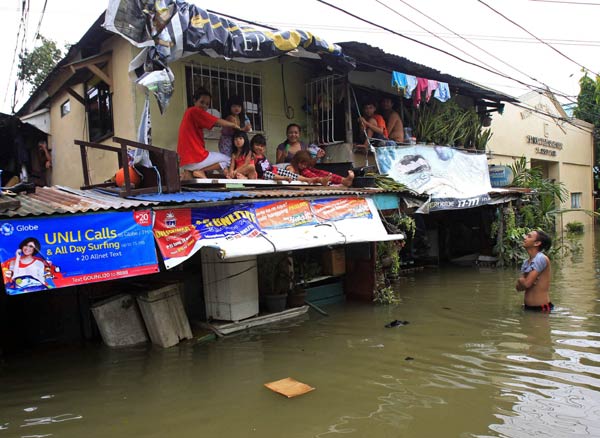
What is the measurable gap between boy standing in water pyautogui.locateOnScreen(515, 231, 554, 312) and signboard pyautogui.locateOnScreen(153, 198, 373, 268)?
10.3 ft

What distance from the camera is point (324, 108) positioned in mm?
10648

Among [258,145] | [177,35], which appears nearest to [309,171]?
[258,145]

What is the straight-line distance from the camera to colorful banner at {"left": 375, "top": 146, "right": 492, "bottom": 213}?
10750 mm

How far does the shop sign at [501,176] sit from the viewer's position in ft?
47.0

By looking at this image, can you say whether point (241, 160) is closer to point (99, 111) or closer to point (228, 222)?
point (228, 222)

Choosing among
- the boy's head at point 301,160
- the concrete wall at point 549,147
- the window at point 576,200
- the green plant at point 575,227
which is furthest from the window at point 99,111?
the window at point 576,200

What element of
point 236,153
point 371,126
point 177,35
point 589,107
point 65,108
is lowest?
point 236,153

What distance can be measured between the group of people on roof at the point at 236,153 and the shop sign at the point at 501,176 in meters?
7.36

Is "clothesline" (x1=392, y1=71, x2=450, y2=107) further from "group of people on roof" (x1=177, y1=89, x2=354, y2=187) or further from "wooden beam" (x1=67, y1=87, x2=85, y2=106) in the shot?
"wooden beam" (x1=67, y1=87, x2=85, y2=106)

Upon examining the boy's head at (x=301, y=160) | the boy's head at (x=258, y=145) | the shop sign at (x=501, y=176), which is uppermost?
the boy's head at (x=258, y=145)

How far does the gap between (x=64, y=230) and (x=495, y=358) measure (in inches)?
218

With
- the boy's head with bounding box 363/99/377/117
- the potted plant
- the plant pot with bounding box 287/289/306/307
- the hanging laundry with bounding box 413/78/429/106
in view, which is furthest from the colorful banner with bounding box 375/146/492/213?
the potted plant

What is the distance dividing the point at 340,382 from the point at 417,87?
27.0 feet

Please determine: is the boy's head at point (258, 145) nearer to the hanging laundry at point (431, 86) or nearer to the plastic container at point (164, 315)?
the plastic container at point (164, 315)
